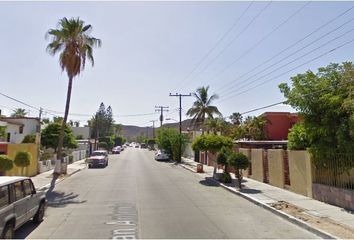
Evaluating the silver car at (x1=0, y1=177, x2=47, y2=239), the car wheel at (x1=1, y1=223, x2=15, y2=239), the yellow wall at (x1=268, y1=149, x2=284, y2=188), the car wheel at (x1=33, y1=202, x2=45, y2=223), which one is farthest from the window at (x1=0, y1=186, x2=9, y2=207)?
the yellow wall at (x1=268, y1=149, x2=284, y2=188)

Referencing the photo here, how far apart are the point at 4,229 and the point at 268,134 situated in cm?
3696

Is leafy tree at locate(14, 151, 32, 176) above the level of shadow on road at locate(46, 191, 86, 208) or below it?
above

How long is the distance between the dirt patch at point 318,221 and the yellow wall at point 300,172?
8.73 feet

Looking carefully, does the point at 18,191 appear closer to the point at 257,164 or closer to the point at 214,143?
the point at 257,164

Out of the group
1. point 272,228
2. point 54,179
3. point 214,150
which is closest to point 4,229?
point 272,228

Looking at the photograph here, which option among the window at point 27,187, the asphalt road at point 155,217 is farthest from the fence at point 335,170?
the window at point 27,187

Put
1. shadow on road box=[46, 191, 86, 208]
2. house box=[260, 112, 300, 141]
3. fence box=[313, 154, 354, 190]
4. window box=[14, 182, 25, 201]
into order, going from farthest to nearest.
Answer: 1. house box=[260, 112, 300, 141]
2. shadow on road box=[46, 191, 86, 208]
3. fence box=[313, 154, 354, 190]
4. window box=[14, 182, 25, 201]

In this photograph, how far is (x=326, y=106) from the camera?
14.9 metres

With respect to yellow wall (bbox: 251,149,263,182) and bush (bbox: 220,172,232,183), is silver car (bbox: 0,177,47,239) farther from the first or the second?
yellow wall (bbox: 251,149,263,182)

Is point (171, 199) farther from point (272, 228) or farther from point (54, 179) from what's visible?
point (54, 179)

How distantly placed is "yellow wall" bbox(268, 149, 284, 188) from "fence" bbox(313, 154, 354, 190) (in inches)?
163

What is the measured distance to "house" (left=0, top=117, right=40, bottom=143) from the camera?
51656 mm

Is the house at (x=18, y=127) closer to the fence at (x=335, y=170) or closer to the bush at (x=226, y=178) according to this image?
the bush at (x=226, y=178)

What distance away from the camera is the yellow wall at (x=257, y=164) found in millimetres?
24766
